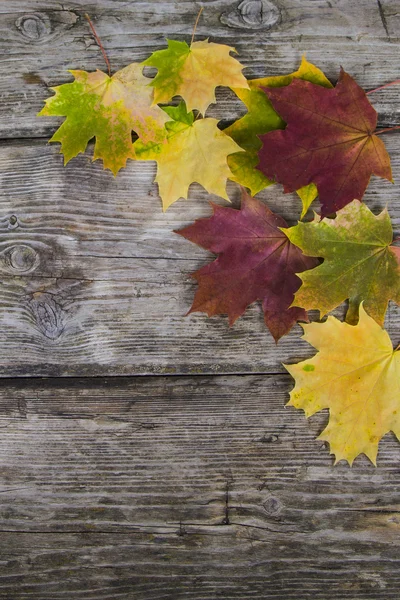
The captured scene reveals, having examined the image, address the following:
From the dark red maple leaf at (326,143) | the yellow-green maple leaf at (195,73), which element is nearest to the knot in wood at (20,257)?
the yellow-green maple leaf at (195,73)

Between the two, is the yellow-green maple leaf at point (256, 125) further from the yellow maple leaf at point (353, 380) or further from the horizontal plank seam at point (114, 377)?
the horizontal plank seam at point (114, 377)

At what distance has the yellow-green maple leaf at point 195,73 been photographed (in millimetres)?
1138

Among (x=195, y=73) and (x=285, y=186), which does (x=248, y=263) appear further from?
(x=195, y=73)

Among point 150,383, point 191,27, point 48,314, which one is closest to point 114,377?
point 150,383

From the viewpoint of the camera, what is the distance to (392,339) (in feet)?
4.26

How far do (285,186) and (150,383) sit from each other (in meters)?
0.57

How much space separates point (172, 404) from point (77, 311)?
12.8 inches

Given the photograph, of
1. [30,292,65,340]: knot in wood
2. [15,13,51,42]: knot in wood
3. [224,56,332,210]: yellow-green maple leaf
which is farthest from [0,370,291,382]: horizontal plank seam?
[15,13,51,42]: knot in wood

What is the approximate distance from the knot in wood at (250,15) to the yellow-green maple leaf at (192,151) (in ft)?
0.84

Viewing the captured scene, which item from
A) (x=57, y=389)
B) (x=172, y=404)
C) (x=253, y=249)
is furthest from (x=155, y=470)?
(x=253, y=249)

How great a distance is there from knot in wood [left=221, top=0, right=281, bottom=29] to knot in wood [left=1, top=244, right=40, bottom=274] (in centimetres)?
72

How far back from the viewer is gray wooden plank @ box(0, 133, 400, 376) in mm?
1282

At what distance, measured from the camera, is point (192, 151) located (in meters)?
1.19

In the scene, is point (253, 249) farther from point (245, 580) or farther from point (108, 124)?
point (245, 580)
